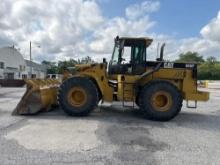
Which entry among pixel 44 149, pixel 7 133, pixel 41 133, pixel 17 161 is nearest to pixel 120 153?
pixel 44 149

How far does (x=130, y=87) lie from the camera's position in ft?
32.3

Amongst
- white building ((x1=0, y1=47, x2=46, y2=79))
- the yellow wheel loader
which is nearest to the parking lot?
the yellow wheel loader

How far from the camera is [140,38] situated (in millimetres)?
10297

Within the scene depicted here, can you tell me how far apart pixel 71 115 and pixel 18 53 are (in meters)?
59.6

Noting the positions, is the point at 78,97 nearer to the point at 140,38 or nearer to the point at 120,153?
the point at 140,38

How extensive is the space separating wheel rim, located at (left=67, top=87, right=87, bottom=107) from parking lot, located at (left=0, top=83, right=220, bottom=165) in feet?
1.64

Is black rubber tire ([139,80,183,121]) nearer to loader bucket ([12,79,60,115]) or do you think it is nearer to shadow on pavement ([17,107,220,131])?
shadow on pavement ([17,107,220,131])

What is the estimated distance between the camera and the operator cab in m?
10.3

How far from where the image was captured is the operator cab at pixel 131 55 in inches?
404

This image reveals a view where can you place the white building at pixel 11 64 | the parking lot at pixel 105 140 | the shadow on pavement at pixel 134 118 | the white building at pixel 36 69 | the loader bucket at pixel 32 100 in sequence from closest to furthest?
the parking lot at pixel 105 140 → the shadow on pavement at pixel 134 118 → the loader bucket at pixel 32 100 → the white building at pixel 11 64 → the white building at pixel 36 69

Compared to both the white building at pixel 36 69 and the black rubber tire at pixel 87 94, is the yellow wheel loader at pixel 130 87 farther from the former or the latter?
the white building at pixel 36 69

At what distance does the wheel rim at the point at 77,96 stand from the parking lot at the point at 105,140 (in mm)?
500

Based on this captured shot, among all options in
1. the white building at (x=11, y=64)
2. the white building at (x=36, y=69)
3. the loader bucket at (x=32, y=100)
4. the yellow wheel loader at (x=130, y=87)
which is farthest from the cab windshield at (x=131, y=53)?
the white building at (x=36, y=69)

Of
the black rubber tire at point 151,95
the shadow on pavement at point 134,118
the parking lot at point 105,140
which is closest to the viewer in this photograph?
the parking lot at point 105,140
